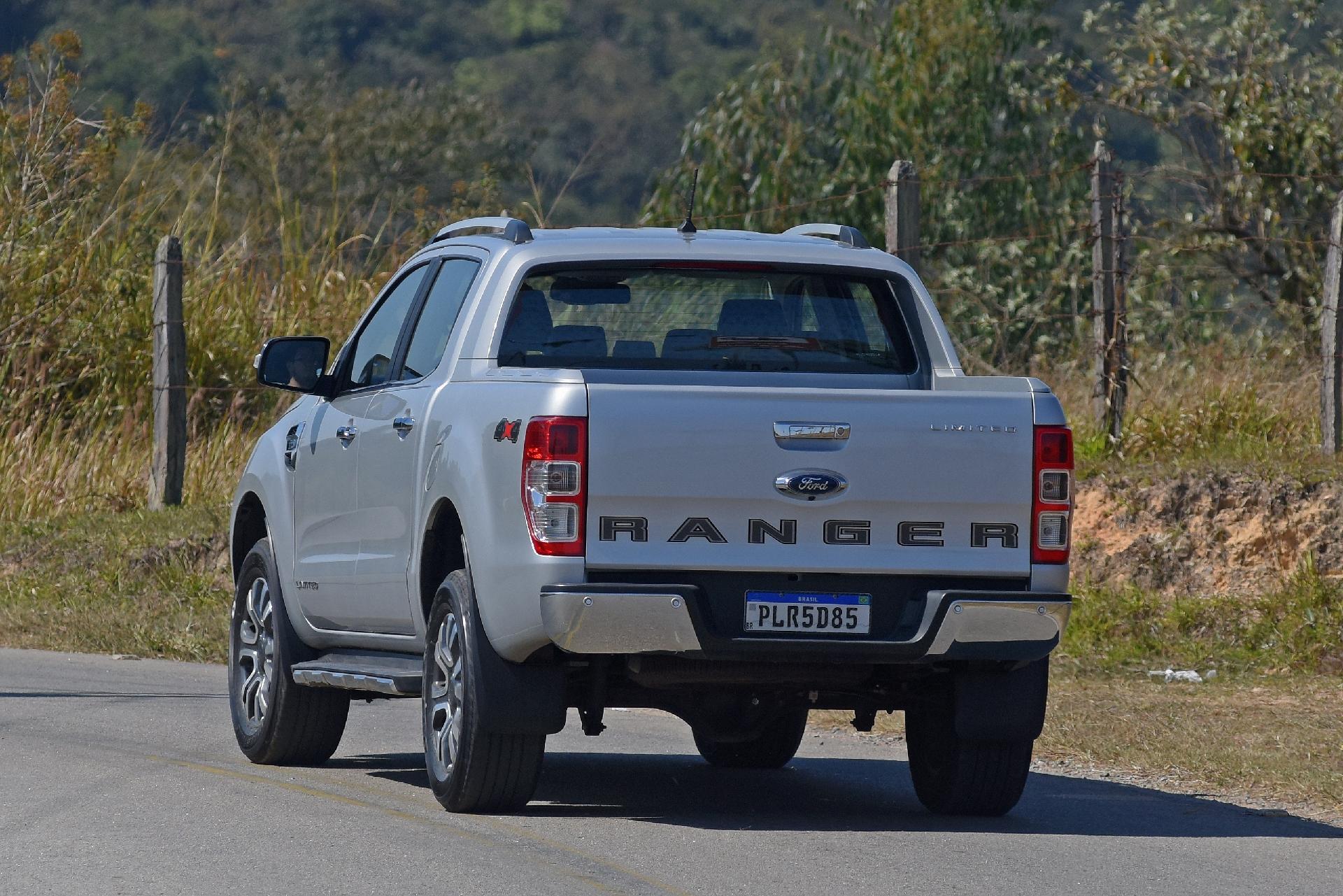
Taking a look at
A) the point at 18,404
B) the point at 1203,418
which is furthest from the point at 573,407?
the point at 18,404

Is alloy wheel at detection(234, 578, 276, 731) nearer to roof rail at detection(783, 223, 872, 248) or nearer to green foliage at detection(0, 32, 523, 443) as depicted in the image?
roof rail at detection(783, 223, 872, 248)

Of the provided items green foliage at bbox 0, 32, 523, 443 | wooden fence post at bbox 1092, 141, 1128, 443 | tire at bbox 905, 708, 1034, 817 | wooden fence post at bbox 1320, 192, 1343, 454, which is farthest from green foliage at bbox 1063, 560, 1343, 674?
green foliage at bbox 0, 32, 523, 443

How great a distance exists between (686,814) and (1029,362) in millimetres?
13686

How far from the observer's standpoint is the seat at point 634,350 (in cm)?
852

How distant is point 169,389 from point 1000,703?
11485mm

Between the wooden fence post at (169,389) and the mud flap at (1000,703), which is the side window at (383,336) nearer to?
the mud flap at (1000,703)

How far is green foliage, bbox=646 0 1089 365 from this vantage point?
968 inches

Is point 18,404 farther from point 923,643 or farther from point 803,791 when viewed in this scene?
point 923,643

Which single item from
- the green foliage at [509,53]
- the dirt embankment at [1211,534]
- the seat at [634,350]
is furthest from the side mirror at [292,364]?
the green foliage at [509,53]

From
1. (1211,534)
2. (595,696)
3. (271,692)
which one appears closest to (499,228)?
(595,696)

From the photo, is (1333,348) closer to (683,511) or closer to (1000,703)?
(1000,703)

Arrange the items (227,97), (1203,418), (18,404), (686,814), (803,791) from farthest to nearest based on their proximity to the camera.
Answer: (227,97)
(18,404)
(1203,418)
(803,791)
(686,814)

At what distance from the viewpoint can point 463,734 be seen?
7887 millimetres

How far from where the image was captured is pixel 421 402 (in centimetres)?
846
